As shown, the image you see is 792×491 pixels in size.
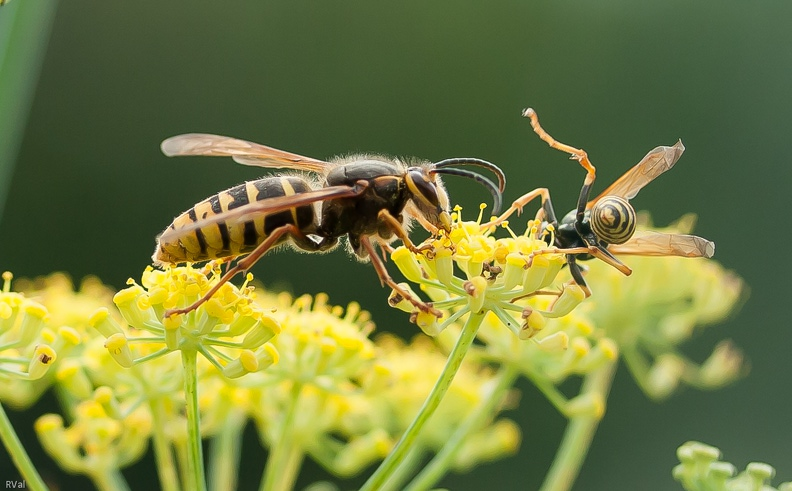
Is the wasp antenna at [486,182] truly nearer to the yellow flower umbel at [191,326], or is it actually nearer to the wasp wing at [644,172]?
the wasp wing at [644,172]

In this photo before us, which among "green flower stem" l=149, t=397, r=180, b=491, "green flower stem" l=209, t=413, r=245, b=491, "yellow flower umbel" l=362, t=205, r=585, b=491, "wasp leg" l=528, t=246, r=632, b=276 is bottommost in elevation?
"green flower stem" l=209, t=413, r=245, b=491

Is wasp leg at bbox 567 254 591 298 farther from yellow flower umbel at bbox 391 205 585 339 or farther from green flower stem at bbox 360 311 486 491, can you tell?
green flower stem at bbox 360 311 486 491

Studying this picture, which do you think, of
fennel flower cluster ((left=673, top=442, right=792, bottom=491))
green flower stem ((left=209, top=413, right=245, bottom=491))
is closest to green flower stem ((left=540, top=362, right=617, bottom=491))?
fennel flower cluster ((left=673, top=442, right=792, bottom=491))

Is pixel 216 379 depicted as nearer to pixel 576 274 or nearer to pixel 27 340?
pixel 27 340

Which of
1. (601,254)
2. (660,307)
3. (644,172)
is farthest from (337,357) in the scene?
(660,307)

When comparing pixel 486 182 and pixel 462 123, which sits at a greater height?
pixel 462 123

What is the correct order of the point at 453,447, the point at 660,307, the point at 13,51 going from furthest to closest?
the point at 660,307 < the point at 453,447 < the point at 13,51

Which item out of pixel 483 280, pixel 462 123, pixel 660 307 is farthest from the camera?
pixel 462 123
